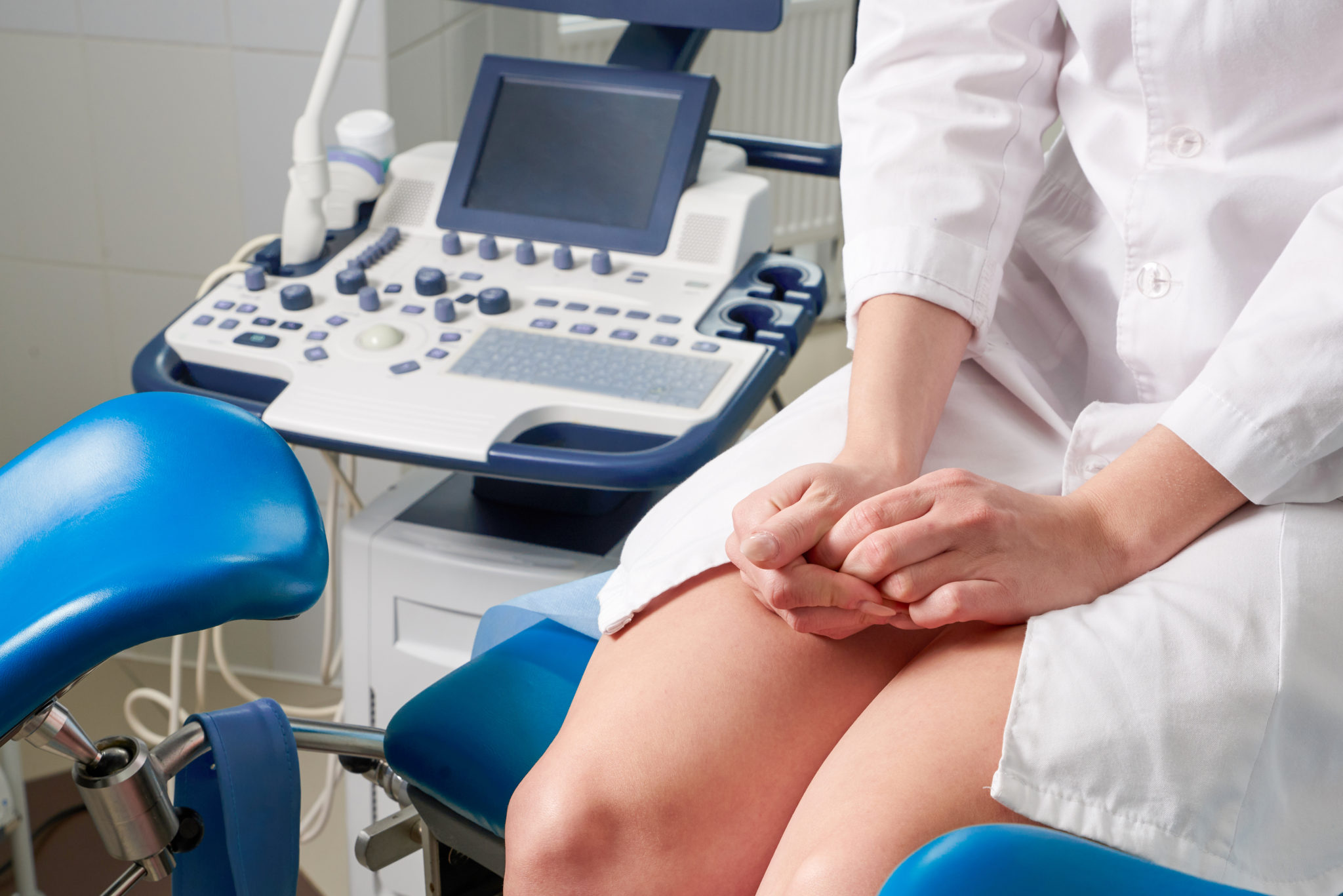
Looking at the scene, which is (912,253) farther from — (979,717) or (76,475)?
(76,475)

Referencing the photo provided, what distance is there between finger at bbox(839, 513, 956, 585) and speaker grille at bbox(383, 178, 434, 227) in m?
0.82

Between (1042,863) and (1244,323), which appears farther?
(1244,323)

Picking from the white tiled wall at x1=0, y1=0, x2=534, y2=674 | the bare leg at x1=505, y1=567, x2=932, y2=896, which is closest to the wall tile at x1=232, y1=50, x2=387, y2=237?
the white tiled wall at x1=0, y1=0, x2=534, y2=674

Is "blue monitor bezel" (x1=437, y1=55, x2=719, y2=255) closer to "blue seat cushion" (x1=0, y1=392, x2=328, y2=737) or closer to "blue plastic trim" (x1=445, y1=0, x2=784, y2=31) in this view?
"blue plastic trim" (x1=445, y1=0, x2=784, y2=31)

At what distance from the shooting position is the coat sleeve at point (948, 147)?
817 mm

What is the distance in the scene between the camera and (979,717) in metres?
0.59

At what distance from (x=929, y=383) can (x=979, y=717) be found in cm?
26

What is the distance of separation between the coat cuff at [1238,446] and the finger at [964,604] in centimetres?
14

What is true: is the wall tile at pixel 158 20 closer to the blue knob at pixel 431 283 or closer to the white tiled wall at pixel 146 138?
the white tiled wall at pixel 146 138

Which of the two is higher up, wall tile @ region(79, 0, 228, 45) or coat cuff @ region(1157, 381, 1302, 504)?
coat cuff @ region(1157, 381, 1302, 504)

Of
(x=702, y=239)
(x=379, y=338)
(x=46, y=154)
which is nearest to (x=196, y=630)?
(x=379, y=338)

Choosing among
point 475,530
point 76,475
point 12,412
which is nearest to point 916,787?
point 76,475

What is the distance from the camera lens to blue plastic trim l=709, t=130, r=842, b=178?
133cm

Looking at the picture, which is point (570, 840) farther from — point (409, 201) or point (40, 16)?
point (40, 16)
